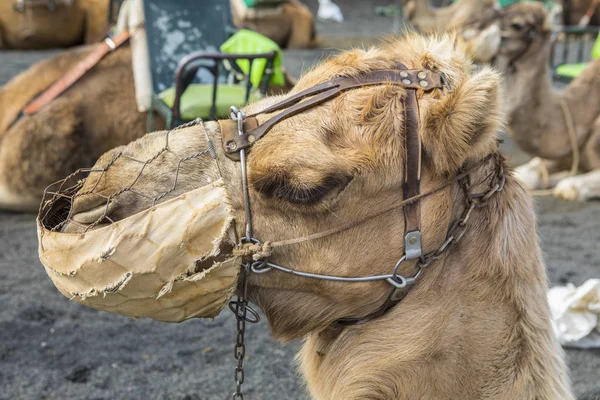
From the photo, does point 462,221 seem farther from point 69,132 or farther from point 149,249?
point 69,132

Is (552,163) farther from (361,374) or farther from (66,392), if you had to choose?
(361,374)

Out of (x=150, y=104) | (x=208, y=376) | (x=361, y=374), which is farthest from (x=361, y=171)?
(x=150, y=104)

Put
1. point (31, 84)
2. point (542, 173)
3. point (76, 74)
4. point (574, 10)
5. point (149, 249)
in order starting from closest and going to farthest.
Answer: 1. point (149, 249)
2. point (76, 74)
3. point (31, 84)
4. point (542, 173)
5. point (574, 10)

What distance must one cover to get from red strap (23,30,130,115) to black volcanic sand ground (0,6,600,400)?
145 cm

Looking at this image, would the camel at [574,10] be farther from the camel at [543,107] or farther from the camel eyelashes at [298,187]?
the camel eyelashes at [298,187]

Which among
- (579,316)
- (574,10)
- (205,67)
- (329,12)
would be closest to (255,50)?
(205,67)

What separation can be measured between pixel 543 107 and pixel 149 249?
6.05 m

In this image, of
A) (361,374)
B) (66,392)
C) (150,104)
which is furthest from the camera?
(150,104)

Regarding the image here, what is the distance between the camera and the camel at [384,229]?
68.8 inches

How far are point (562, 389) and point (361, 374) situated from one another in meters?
0.51

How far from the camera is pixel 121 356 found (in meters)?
3.78

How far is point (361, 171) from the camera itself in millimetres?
1760

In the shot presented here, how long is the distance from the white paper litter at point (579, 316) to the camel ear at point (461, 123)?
2.29 metres

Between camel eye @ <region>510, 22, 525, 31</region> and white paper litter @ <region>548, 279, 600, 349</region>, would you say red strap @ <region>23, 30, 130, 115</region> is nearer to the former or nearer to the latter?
camel eye @ <region>510, 22, 525, 31</region>
